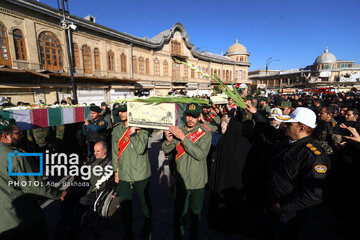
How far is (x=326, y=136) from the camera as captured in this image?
401cm

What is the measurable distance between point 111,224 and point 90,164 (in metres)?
1.20

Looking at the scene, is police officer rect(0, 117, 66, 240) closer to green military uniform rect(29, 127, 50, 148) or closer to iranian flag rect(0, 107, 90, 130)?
iranian flag rect(0, 107, 90, 130)

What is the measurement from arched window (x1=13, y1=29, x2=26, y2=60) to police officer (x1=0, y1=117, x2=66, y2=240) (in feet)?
51.0

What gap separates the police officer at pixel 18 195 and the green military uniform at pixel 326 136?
5257 mm

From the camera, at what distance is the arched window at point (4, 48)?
1189cm

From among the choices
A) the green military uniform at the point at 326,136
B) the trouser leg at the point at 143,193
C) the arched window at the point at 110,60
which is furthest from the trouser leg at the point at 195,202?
the arched window at the point at 110,60

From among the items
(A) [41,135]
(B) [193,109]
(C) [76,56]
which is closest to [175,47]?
(C) [76,56]

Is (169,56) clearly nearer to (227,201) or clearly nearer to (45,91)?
(45,91)

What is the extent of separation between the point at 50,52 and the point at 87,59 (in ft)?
10.7

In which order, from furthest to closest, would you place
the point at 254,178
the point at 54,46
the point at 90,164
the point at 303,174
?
1. the point at 54,46
2. the point at 90,164
3. the point at 254,178
4. the point at 303,174

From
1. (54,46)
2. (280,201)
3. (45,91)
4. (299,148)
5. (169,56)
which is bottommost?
(280,201)

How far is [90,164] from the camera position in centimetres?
314

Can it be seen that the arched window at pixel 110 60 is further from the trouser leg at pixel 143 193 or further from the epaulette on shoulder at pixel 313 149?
the epaulette on shoulder at pixel 313 149

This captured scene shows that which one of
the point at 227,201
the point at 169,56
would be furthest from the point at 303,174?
the point at 169,56
